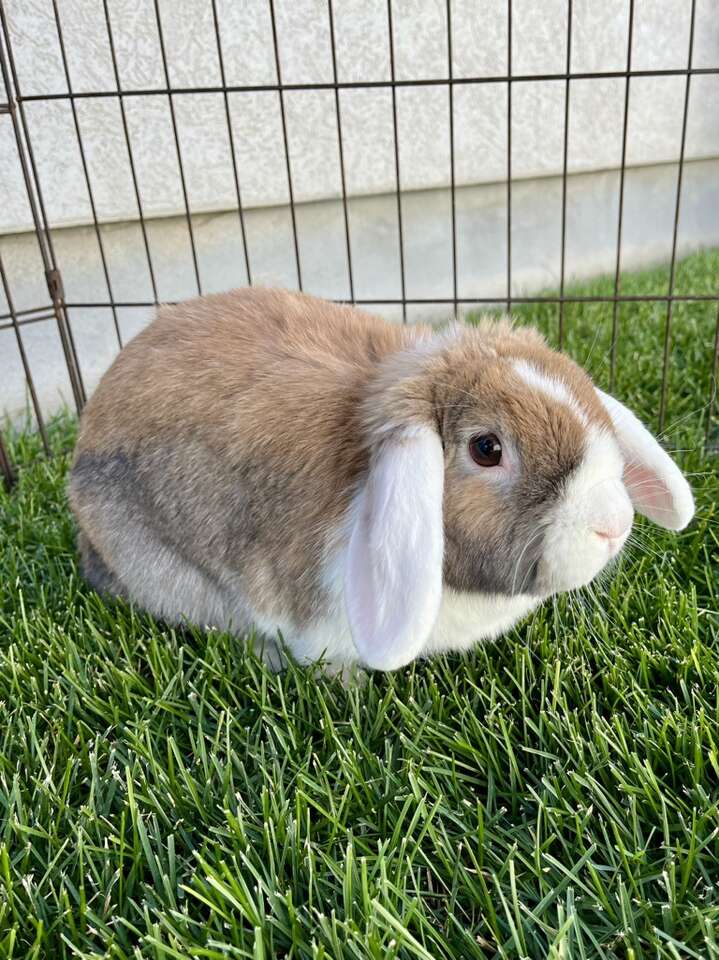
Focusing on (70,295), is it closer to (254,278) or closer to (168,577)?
(254,278)

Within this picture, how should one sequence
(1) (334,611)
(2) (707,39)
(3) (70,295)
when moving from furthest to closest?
(2) (707,39)
(3) (70,295)
(1) (334,611)

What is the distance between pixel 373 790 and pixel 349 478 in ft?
1.89

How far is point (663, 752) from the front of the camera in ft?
4.24

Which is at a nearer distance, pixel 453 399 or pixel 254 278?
pixel 453 399

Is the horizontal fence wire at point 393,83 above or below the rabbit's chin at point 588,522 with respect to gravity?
above

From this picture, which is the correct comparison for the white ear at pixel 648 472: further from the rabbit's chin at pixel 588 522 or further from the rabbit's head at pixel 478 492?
the rabbit's chin at pixel 588 522

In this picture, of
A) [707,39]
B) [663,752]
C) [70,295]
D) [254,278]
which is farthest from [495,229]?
[663,752]

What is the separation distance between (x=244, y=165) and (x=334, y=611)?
2.85 m

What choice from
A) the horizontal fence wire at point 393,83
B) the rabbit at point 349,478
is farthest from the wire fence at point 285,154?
the rabbit at point 349,478

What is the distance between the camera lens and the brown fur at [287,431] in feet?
4.28

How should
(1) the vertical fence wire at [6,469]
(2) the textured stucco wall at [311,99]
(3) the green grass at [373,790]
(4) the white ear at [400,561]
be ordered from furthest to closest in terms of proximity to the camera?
(2) the textured stucco wall at [311,99] → (1) the vertical fence wire at [6,469] → (4) the white ear at [400,561] → (3) the green grass at [373,790]

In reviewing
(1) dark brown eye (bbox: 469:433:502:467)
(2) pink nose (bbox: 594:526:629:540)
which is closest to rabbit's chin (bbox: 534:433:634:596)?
(2) pink nose (bbox: 594:526:629:540)

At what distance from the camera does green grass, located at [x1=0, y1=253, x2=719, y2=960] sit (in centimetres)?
105

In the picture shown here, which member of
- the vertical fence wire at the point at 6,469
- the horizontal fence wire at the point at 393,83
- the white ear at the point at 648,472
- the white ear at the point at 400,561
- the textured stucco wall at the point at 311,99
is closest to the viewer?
the white ear at the point at 400,561
